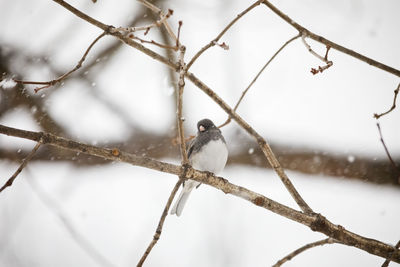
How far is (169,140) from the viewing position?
3.83m

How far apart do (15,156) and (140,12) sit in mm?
1899

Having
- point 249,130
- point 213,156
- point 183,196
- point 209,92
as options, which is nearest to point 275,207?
point 249,130

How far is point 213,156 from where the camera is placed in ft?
11.0

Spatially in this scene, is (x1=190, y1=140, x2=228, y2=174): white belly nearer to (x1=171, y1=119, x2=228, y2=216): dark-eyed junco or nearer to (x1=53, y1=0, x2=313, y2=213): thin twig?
(x1=171, y1=119, x2=228, y2=216): dark-eyed junco

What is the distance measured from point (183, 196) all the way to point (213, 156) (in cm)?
51

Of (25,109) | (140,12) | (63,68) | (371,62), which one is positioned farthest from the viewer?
(140,12)

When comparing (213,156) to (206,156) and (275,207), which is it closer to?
(206,156)

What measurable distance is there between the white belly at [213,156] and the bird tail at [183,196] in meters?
0.20

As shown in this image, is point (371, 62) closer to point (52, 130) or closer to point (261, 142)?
point (261, 142)

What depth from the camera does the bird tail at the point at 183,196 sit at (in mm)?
3350

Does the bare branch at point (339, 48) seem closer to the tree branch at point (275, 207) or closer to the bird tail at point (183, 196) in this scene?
the tree branch at point (275, 207)

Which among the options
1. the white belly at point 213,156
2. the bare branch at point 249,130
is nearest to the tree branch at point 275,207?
the bare branch at point 249,130

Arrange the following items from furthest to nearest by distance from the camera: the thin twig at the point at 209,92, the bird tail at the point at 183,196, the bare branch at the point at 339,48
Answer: the bird tail at the point at 183,196 < the bare branch at the point at 339,48 < the thin twig at the point at 209,92

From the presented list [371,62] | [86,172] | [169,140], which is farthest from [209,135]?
[371,62]
